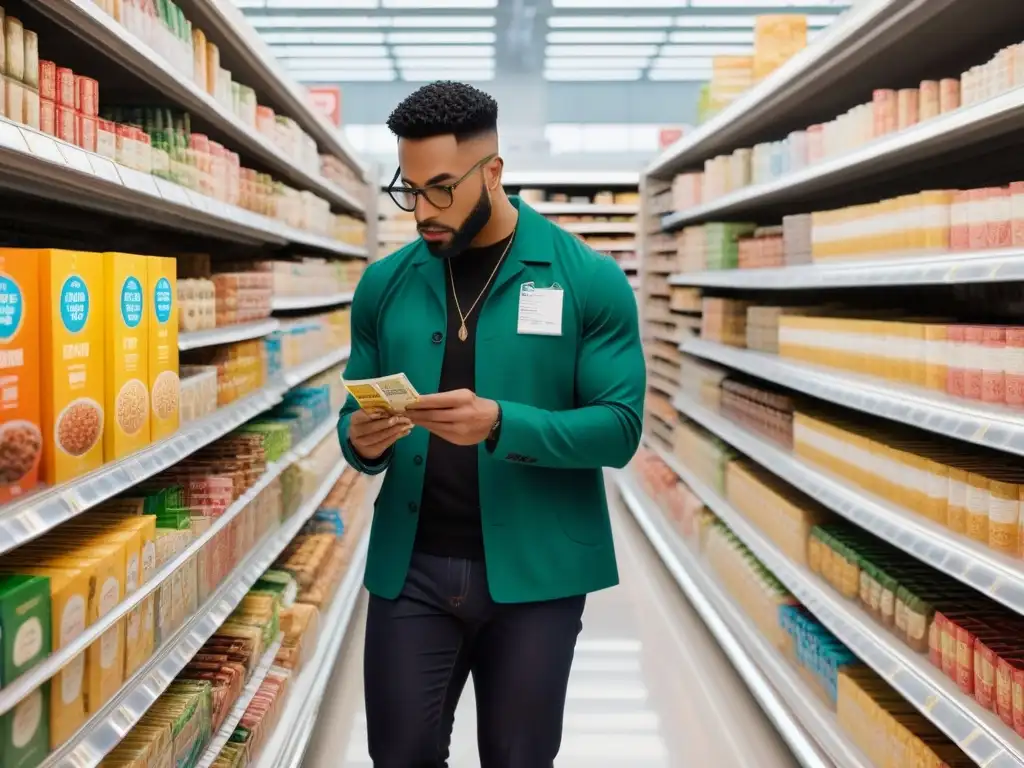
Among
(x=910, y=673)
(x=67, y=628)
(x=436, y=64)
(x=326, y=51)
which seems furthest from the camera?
(x=436, y=64)

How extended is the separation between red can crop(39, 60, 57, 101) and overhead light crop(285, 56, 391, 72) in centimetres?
1383

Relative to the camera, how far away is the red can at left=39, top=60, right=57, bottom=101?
6.18 ft

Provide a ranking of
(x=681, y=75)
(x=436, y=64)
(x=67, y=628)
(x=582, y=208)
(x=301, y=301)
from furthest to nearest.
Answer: (x=681, y=75)
(x=436, y=64)
(x=582, y=208)
(x=301, y=301)
(x=67, y=628)

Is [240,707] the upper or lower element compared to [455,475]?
lower

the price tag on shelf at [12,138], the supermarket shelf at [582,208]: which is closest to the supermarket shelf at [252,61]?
the price tag on shelf at [12,138]

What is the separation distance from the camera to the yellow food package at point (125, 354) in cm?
196

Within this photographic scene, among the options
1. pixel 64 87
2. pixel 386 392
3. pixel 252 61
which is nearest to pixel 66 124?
pixel 64 87

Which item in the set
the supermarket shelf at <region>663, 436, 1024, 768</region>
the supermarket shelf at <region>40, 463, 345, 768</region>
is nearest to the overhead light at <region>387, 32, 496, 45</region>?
the supermarket shelf at <region>663, 436, 1024, 768</region>

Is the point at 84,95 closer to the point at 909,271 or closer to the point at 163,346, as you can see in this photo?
the point at 163,346

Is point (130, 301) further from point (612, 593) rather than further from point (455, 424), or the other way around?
point (612, 593)

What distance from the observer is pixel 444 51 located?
14.3m

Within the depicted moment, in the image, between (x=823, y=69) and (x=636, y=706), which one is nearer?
(x=823, y=69)

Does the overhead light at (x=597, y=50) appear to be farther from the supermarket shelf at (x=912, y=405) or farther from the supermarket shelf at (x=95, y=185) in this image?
the supermarket shelf at (x=95, y=185)

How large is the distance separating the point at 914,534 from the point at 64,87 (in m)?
2.34
